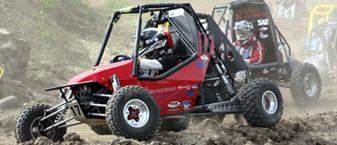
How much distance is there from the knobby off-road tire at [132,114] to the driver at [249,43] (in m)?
5.32

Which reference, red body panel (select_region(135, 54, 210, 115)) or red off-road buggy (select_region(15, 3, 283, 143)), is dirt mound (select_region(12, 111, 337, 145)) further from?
red body panel (select_region(135, 54, 210, 115))

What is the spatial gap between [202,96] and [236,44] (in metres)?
4.48

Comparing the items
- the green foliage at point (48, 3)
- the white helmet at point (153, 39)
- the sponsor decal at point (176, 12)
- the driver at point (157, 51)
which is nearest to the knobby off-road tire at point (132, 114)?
the driver at point (157, 51)

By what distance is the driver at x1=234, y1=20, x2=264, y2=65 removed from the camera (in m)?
9.20

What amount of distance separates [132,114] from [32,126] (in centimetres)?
166

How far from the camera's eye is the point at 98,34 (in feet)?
54.5

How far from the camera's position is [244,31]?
9.23 m

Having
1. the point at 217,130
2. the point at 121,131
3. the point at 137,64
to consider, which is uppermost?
the point at 137,64

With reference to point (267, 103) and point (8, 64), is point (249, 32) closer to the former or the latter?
point (267, 103)

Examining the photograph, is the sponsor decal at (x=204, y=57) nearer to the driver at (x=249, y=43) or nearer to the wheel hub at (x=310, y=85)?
the driver at (x=249, y=43)

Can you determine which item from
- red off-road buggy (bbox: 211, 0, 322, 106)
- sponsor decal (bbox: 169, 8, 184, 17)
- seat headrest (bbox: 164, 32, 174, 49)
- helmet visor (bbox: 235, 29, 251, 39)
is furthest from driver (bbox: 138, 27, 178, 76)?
helmet visor (bbox: 235, 29, 251, 39)

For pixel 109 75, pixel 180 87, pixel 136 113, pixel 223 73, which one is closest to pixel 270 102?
pixel 223 73

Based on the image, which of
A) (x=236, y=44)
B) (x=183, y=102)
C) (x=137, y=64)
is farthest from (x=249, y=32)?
(x=137, y=64)

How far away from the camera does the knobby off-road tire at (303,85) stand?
860 centimetres
